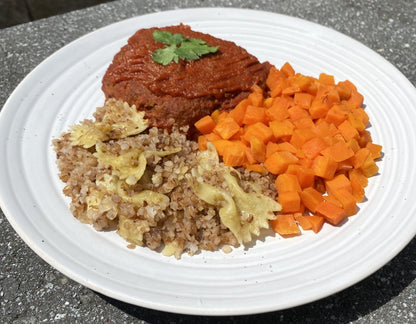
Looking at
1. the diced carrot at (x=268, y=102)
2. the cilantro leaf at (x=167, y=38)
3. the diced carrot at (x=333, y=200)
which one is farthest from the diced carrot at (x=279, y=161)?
the cilantro leaf at (x=167, y=38)

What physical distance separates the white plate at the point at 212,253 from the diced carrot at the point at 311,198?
194mm

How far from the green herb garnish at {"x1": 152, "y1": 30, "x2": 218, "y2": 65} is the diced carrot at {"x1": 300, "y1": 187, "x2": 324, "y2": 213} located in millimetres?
1388

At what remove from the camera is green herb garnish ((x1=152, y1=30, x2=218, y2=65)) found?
12.4 feet

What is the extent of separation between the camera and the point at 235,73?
12.9 ft

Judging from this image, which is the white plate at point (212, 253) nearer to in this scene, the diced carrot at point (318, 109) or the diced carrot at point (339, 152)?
the diced carrot at point (339, 152)

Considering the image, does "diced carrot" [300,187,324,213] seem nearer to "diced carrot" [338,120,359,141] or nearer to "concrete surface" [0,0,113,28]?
"diced carrot" [338,120,359,141]

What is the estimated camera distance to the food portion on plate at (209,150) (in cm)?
313

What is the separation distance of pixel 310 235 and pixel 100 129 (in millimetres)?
1625

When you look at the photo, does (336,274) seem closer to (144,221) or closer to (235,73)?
(144,221)

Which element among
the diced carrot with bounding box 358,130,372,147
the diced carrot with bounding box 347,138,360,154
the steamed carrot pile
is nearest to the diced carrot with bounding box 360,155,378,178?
the steamed carrot pile

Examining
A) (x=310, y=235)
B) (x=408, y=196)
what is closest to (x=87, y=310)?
(x=310, y=235)

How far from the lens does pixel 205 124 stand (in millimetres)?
3701

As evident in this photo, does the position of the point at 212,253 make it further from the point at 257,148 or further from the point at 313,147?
the point at 313,147

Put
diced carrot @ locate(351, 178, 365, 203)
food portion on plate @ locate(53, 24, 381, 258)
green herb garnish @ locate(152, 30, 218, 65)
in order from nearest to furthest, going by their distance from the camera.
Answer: food portion on plate @ locate(53, 24, 381, 258) → diced carrot @ locate(351, 178, 365, 203) → green herb garnish @ locate(152, 30, 218, 65)
